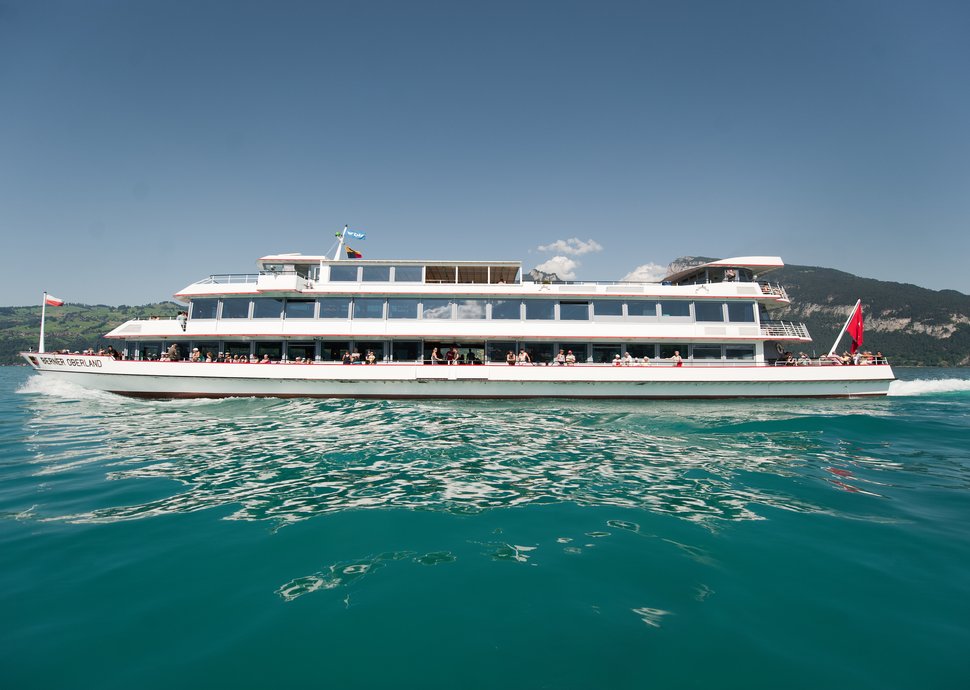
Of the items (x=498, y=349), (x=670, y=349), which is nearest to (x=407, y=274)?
(x=498, y=349)

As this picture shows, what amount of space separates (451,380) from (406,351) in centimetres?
362

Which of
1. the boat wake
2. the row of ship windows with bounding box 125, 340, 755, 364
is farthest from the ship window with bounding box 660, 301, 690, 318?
the boat wake

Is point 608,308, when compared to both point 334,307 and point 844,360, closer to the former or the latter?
point 844,360

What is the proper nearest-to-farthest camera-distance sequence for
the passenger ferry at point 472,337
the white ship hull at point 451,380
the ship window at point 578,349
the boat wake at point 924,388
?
the white ship hull at point 451,380 → the passenger ferry at point 472,337 → the ship window at point 578,349 → the boat wake at point 924,388

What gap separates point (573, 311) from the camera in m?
23.0

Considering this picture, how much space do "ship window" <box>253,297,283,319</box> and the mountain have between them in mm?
118074

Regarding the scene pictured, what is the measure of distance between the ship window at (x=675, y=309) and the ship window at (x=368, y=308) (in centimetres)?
1508

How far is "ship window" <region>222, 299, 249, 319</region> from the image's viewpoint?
22.6 meters

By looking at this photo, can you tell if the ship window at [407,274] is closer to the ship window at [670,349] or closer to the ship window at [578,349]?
the ship window at [578,349]

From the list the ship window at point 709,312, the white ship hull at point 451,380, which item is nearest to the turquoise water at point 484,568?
the white ship hull at point 451,380

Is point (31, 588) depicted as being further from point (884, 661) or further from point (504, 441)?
point (504, 441)

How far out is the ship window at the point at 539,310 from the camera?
2294 cm

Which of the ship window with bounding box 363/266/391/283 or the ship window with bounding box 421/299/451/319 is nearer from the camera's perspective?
the ship window with bounding box 421/299/451/319

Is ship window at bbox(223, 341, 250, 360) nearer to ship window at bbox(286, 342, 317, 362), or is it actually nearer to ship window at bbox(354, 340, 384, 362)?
ship window at bbox(286, 342, 317, 362)
